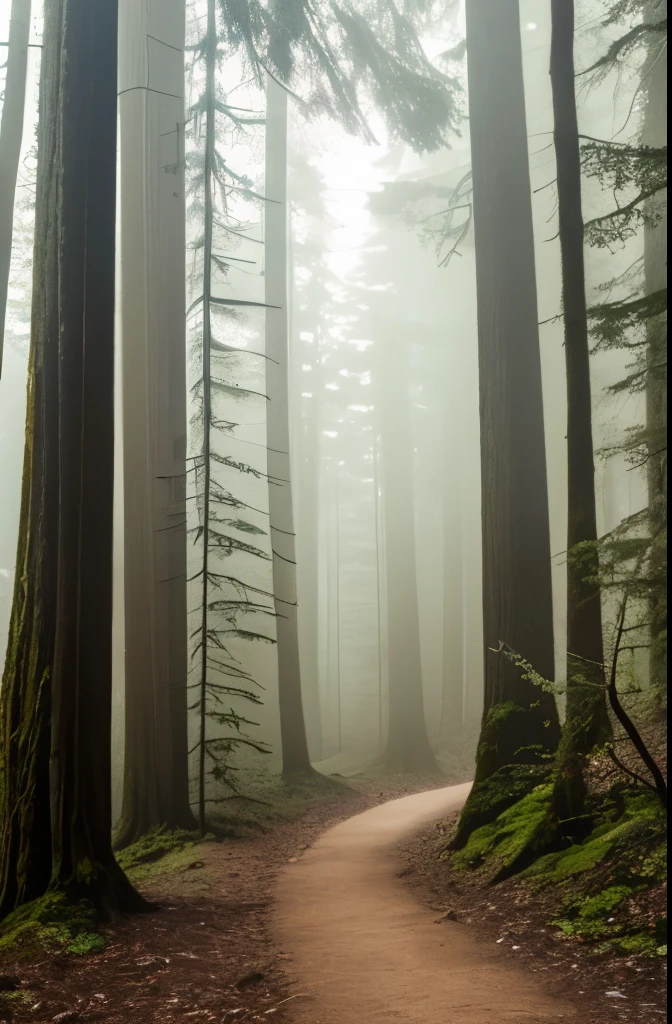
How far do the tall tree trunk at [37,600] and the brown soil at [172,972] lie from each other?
38.4 inches

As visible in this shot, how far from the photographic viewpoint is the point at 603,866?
17.4 ft

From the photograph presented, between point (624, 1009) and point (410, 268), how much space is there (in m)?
23.6

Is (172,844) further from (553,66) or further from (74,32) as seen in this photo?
(553,66)

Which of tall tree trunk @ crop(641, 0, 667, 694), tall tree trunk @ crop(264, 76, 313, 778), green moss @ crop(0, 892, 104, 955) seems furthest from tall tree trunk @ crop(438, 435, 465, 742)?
green moss @ crop(0, 892, 104, 955)

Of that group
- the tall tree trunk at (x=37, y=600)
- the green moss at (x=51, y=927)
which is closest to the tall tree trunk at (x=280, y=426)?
the tall tree trunk at (x=37, y=600)

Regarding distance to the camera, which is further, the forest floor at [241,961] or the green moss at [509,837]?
the green moss at [509,837]

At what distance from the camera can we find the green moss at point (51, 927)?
4.91 m

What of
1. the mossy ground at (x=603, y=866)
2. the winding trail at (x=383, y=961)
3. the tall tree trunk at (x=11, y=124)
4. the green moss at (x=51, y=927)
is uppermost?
the tall tree trunk at (x=11, y=124)

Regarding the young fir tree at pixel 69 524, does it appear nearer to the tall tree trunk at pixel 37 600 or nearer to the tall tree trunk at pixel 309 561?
the tall tree trunk at pixel 37 600

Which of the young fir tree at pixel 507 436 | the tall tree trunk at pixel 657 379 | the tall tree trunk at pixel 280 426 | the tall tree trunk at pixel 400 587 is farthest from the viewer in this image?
the tall tree trunk at pixel 400 587

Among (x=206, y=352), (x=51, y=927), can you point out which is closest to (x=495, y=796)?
(x=51, y=927)

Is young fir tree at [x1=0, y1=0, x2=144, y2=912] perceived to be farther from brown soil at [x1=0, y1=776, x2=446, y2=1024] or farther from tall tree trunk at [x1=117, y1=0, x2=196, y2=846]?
tall tree trunk at [x1=117, y1=0, x2=196, y2=846]

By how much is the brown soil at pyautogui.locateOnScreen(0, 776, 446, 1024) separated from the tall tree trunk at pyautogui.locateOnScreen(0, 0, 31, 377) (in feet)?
24.9

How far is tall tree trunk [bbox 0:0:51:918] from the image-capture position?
19.0 ft
